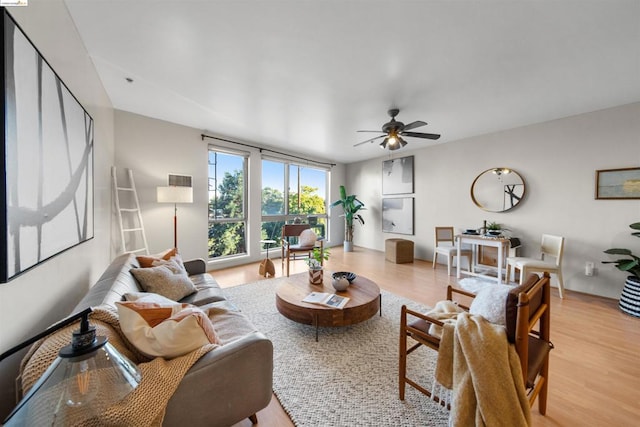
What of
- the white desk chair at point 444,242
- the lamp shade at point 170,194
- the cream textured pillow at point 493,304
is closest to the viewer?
the cream textured pillow at point 493,304

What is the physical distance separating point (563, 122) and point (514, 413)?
13.8 feet

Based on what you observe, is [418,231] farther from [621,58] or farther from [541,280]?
[541,280]

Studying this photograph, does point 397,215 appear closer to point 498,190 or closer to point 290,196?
point 498,190

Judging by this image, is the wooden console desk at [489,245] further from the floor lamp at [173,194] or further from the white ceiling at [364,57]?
the floor lamp at [173,194]

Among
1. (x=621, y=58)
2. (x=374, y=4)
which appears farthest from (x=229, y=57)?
(x=621, y=58)

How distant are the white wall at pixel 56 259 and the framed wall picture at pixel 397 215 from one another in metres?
5.26

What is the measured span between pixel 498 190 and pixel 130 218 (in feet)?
19.5

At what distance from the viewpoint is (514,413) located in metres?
1.02

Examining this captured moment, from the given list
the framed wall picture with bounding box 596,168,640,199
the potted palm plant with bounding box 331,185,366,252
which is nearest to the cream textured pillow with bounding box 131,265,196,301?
the potted palm plant with bounding box 331,185,366,252

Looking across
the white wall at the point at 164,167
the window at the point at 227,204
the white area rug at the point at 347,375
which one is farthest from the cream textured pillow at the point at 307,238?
the white area rug at the point at 347,375

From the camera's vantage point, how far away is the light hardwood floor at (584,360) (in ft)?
4.70

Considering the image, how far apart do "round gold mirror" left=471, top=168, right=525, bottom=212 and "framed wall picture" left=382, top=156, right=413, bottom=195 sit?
1.35m

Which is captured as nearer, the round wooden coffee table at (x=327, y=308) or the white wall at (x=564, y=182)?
the round wooden coffee table at (x=327, y=308)

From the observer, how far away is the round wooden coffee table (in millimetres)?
2045
